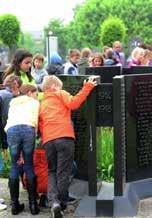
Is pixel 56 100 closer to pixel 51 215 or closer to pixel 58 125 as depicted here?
pixel 58 125

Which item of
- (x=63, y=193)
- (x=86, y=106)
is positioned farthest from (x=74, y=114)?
(x=63, y=193)

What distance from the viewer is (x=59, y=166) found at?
6.49 metres

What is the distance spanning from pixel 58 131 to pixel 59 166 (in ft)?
1.22

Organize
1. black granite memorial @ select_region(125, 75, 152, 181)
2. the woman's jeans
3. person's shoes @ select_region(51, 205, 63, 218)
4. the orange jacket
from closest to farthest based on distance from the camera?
person's shoes @ select_region(51, 205, 63, 218) → the orange jacket → the woman's jeans → black granite memorial @ select_region(125, 75, 152, 181)

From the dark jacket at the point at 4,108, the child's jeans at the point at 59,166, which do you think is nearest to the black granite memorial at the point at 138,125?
the child's jeans at the point at 59,166

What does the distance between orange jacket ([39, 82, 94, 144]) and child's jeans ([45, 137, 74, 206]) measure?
80mm

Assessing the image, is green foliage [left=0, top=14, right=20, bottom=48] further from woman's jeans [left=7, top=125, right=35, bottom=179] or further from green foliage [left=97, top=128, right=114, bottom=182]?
woman's jeans [left=7, top=125, right=35, bottom=179]

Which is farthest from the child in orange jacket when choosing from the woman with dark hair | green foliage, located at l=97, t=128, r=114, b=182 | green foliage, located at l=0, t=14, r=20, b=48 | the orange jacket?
green foliage, located at l=0, t=14, r=20, b=48

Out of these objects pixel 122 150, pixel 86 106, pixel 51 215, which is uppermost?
pixel 86 106

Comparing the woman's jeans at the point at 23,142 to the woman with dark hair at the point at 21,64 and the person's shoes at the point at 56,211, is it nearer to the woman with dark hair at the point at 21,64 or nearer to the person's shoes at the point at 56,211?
the person's shoes at the point at 56,211

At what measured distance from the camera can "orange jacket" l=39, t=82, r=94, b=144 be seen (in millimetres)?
6418

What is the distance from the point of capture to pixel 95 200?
6680 millimetres

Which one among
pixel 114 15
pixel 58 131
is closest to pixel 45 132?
pixel 58 131

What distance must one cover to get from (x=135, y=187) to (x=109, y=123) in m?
0.98
